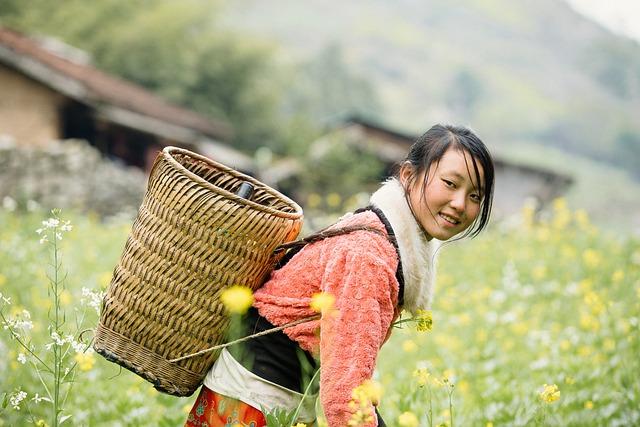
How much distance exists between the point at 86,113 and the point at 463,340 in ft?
41.8

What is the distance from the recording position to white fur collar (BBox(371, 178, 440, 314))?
1856 mm

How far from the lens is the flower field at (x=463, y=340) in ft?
8.25

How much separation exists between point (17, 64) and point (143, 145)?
4332 millimetres

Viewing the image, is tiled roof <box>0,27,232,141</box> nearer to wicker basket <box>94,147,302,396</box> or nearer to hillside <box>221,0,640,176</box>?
wicker basket <box>94,147,302,396</box>

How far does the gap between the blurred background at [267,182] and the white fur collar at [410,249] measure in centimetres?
11

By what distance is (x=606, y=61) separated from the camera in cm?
8738

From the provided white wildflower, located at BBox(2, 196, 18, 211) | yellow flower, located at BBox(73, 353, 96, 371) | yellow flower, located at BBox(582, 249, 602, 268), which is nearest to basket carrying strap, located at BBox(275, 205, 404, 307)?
yellow flower, located at BBox(73, 353, 96, 371)

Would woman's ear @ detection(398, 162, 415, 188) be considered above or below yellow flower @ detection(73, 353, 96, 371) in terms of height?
above

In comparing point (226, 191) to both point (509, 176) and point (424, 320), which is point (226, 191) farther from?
point (509, 176)

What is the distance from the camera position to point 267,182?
16.4m

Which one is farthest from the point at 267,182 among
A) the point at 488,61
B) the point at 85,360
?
the point at 488,61

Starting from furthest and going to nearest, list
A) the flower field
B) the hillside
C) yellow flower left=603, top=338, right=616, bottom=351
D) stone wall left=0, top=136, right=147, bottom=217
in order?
the hillside → stone wall left=0, top=136, right=147, bottom=217 → yellow flower left=603, top=338, right=616, bottom=351 → the flower field

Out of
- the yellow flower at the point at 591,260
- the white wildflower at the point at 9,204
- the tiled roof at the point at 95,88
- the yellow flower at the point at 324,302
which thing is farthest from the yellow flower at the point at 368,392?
the tiled roof at the point at 95,88

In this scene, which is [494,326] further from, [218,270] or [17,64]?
[17,64]
